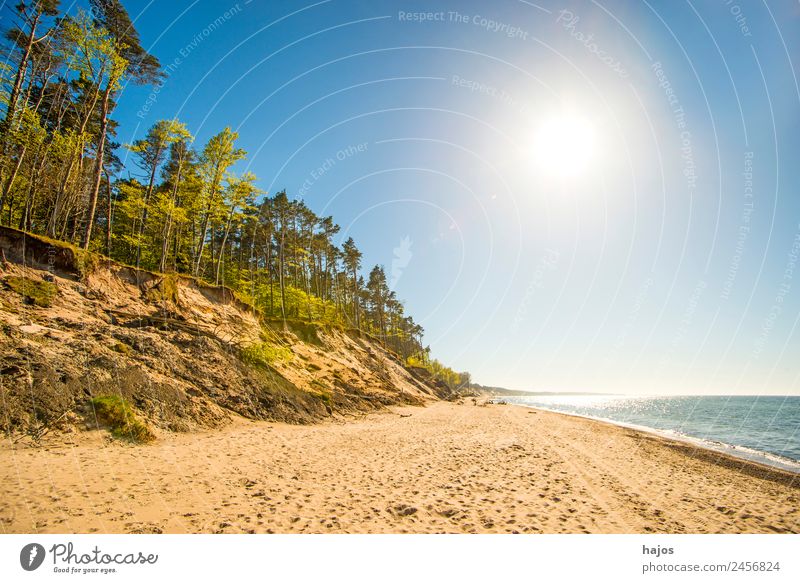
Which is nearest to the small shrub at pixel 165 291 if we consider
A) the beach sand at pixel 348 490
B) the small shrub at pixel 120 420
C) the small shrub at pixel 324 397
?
the small shrub at pixel 120 420

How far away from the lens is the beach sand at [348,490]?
5473mm

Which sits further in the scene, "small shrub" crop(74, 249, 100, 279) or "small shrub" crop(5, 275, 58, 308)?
"small shrub" crop(74, 249, 100, 279)

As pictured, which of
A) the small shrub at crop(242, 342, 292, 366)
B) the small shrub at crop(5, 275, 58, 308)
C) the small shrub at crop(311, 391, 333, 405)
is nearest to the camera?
the small shrub at crop(5, 275, 58, 308)

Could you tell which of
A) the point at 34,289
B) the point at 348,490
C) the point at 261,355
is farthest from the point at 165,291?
the point at 348,490

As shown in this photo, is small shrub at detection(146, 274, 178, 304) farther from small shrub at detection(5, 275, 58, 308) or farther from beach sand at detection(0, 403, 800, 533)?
beach sand at detection(0, 403, 800, 533)

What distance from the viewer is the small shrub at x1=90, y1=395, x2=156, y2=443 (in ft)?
30.6

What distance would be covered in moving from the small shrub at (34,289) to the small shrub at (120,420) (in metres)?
5.60

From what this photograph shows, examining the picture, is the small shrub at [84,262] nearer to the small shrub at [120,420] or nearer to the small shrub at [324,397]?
the small shrub at [120,420]

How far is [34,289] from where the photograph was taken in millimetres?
11922

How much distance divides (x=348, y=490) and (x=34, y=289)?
14.8 metres

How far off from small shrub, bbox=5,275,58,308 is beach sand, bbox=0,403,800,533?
276 inches

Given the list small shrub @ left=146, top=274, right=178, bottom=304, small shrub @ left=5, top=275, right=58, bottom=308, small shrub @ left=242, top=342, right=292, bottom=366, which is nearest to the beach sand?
small shrub @ left=242, top=342, right=292, bottom=366

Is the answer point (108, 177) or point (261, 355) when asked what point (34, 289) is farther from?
point (108, 177)
